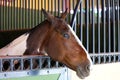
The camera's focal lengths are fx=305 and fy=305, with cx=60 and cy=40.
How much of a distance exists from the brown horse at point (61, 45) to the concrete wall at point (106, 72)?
47cm

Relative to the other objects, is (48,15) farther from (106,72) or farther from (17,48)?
(106,72)

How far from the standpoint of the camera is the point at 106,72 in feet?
7.38

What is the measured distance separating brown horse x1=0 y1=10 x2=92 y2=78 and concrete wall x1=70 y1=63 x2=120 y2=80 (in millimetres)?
473

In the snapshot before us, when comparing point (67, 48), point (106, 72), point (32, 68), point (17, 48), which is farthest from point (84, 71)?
point (106, 72)

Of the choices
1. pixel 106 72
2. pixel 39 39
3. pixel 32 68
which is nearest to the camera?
pixel 32 68

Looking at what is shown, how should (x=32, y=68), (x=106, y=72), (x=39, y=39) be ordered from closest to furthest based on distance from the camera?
(x=32, y=68) → (x=39, y=39) → (x=106, y=72)

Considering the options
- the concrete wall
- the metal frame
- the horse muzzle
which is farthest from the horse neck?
the concrete wall

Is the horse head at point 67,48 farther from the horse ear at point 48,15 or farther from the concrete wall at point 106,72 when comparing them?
the concrete wall at point 106,72

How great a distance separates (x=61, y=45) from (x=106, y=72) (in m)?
0.72

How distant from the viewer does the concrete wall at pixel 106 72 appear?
214 cm

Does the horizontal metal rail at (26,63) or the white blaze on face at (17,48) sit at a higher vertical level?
the white blaze on face at (17,48)

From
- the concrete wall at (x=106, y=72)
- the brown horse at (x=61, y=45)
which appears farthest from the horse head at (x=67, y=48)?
the concrete wall at (x=106, y=72)

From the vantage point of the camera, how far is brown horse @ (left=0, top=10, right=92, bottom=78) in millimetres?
1612

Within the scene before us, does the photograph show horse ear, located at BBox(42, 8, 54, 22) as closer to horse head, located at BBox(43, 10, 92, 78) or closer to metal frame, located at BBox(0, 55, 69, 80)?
horse head, located at BBox(43, 10, 92, 78)
